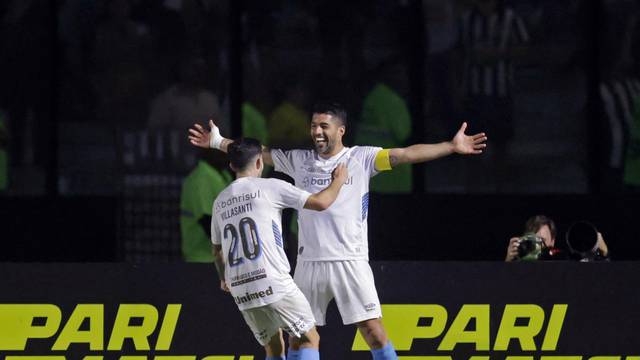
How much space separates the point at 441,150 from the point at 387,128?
454 centimetres

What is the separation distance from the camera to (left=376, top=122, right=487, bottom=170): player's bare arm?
10195 millimetres

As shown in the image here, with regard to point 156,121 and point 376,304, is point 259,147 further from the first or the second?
point 156,121

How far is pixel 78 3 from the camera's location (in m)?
14.9

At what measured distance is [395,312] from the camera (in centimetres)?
1090

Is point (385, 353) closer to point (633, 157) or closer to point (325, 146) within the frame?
point (325, 146)

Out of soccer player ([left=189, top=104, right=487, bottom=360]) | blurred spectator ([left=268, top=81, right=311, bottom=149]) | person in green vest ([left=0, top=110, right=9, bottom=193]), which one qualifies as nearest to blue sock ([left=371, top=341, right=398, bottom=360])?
soccer player ([left=189, top=104, right=487, bottom=360])

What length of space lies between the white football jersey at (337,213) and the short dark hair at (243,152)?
698 mm

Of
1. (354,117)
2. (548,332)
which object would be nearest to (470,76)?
(354,117)

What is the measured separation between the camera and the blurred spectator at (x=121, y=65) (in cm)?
1487

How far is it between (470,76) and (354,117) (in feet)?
3.74

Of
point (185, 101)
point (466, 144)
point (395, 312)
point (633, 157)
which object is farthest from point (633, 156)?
A: point (466, 144)

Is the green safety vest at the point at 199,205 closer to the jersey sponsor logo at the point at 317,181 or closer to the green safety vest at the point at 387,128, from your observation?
the green safety vest at the point at 387,128

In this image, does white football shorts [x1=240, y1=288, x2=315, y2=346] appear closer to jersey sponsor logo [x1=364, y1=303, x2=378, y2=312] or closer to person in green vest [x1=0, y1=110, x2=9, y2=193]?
jersey sponsor logo [x1=364, y1=303, x2=378, y2=312]

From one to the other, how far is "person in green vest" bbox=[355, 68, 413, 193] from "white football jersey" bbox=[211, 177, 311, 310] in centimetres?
494
